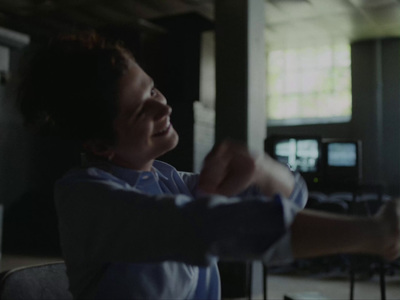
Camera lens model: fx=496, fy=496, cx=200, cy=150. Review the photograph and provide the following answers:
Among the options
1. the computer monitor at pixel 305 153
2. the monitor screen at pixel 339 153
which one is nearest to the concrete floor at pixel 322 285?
the computer monitor at pixel 305 153

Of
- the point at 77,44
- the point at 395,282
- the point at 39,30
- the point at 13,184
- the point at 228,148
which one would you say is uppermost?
the point at 39,30

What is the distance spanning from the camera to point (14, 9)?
7.32 meters

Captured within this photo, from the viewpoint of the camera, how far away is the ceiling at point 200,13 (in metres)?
7.05

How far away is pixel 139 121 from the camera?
68 cm

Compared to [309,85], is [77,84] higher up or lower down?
lower down

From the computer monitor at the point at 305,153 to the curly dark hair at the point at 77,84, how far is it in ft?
10.5

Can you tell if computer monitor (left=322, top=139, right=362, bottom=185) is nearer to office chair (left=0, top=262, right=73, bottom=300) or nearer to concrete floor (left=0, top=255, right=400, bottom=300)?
concrete floor (left=0, top=255, right=400, bottom=300)

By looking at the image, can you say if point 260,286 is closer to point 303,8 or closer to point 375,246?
point 303,8

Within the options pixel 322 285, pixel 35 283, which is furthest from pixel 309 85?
pixel 35 283

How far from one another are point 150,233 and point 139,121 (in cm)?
23

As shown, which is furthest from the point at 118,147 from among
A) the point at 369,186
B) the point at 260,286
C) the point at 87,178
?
the point at 260,286

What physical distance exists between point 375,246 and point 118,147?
0.39 meters

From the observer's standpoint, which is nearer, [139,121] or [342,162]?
[139,121]

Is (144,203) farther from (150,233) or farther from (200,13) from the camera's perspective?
(200,13)
